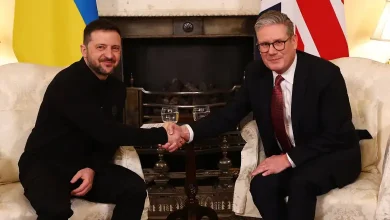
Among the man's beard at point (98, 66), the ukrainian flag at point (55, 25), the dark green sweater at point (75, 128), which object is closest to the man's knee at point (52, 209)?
the dark green sweater at point (75, 128)

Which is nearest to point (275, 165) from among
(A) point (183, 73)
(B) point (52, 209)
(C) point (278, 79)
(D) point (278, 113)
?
(D) point (278, 113)

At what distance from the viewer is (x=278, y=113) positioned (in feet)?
6.60

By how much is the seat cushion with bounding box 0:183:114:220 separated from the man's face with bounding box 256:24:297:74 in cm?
84

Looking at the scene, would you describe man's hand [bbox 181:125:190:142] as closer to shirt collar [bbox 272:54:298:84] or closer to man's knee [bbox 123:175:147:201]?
man's knee [bbox 123:175:147:201]

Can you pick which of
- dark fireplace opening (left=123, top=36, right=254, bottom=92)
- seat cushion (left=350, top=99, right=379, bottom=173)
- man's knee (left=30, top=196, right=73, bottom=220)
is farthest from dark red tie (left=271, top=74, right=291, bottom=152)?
dark fireplace opening (left=123, top=36, right=254, bottom=92)

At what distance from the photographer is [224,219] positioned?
277 centimetres

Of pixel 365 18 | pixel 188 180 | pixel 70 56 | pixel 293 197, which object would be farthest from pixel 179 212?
pixel 365 18

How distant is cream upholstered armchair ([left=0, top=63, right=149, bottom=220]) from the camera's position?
187 centimetres

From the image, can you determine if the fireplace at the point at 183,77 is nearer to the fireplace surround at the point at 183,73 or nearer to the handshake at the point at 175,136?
the fireplace surround at the point at 183,73

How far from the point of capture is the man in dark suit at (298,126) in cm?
187

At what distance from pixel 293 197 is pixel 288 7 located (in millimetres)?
1579

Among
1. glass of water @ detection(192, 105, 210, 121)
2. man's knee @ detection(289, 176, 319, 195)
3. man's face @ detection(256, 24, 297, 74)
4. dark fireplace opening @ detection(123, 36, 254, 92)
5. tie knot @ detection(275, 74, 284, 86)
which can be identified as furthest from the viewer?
dark fireplace opening @ detection(123, 36, 254, 92)

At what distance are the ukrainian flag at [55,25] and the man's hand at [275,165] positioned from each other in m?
1.68

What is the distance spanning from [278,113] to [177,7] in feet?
5.74
